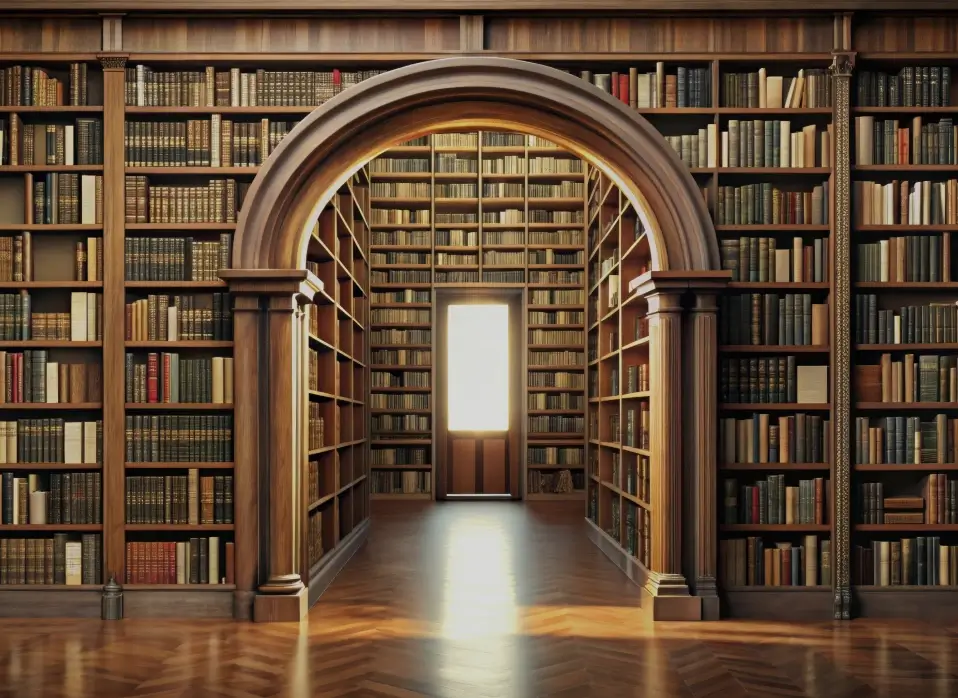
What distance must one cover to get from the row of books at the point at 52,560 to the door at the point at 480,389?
23.9ft

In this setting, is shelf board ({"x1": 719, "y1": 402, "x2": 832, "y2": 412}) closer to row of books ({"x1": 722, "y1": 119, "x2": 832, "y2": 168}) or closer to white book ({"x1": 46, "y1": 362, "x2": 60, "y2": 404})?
row of books ({"x1": 722, "y1": 119, "x2": 832, "y2": 168})

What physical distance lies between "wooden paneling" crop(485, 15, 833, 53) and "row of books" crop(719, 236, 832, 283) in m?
1.21

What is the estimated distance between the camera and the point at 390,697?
13.3 ft

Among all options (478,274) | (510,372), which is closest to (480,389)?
(510,372)

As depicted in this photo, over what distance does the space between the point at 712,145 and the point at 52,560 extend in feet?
15.6

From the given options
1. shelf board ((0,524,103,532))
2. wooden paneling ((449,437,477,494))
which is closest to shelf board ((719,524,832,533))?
shelf board ((0,524,103,532))

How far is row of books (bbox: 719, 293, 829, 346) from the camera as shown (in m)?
5.76

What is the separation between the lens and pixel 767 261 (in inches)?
227

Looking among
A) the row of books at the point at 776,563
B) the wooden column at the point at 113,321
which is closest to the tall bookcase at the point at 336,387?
the wooden column at the point at 113,321

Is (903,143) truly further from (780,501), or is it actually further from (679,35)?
(780,501)

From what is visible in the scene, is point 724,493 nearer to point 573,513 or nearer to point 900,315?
point 900,315

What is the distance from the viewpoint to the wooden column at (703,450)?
18.3ft

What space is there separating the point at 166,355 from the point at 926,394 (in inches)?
184

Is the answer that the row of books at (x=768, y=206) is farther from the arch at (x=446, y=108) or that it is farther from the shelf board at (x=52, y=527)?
the shelf board at (x=52, y=527)
